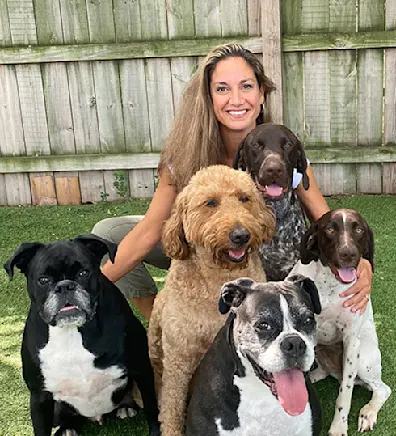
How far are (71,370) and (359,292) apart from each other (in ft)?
5.15

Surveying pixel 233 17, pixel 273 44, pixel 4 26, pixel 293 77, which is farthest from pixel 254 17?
pixel 4 26

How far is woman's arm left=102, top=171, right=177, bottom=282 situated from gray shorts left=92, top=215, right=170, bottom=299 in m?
0.47

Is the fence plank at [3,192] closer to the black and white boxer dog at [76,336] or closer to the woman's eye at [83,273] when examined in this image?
the black and white boxer dog at [76,336]

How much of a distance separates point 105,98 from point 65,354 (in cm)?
453

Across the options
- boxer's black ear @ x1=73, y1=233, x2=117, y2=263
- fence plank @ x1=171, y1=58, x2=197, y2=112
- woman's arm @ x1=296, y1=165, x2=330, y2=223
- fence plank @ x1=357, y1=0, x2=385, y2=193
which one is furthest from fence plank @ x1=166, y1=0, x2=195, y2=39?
boxer's black ear @ x1=73, y1=233, x2=117, y2=263

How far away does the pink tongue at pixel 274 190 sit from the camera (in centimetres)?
320

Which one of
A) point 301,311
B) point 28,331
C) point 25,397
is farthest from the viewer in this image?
point 25,397

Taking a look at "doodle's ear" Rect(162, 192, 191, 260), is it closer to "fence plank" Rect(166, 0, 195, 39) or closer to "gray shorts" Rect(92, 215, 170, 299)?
"gray shorts" Rect(92, 215, 170, 299)

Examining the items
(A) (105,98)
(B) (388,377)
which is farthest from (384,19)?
(B) (388,377)

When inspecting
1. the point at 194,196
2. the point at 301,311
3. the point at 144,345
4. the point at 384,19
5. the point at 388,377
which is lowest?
the point at 388,377

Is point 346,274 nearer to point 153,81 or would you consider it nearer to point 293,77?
point 293,77

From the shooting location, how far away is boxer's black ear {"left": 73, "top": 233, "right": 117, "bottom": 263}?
2861 mm

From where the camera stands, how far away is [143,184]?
7090 mm

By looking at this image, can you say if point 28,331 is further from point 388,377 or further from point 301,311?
point 388,377
